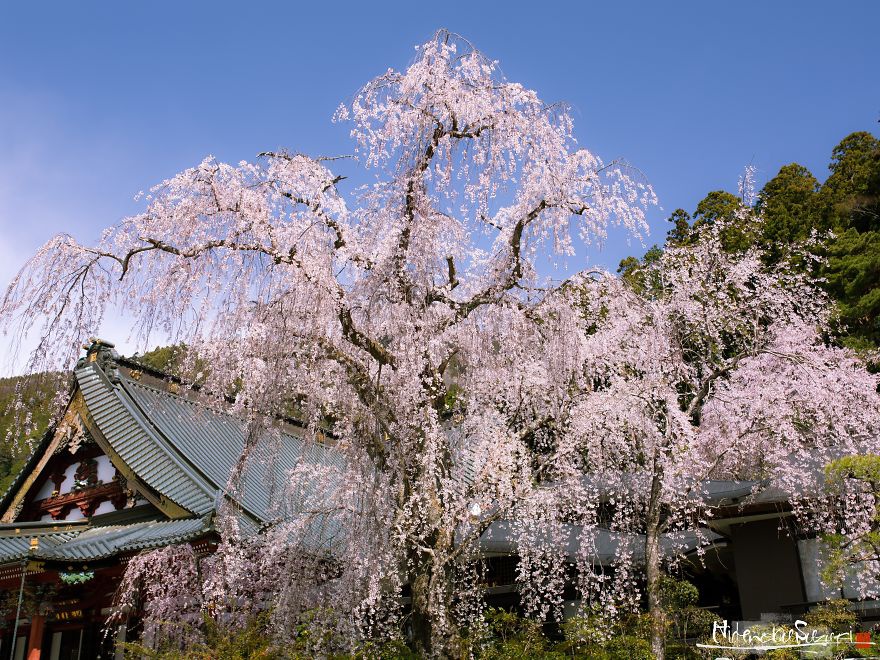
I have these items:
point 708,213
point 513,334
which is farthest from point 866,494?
point 708,213

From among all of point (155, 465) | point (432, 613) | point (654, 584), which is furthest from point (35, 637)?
point (654, 584)

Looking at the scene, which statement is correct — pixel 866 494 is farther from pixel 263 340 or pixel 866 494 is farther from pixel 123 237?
pixel 123 237

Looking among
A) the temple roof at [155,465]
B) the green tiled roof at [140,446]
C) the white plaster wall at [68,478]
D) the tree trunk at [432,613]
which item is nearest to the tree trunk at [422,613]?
the tree trunk at [432,613]

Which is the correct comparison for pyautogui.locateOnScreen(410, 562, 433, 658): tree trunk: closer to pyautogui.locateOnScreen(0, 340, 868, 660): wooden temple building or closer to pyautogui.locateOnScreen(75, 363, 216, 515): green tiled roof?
pyautogui.locateOnScreen(0, 340, 868, 660): wooden temple building

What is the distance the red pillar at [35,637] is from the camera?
10406mm

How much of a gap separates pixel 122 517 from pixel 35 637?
2.01 m

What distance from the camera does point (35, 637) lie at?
10.6 metres

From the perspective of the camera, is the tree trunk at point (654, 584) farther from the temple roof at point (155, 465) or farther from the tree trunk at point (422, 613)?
the temple roof at point (155, 465)

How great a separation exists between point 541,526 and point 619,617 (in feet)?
7.01

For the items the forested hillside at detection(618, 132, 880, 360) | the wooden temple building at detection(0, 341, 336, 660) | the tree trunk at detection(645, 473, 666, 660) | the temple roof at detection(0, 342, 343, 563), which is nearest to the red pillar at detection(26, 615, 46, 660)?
the wooden temple building at detection(0, 341, 336, 660)

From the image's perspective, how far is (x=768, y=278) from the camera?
1232cm

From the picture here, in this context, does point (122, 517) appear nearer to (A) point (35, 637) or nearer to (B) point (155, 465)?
(B) point (155, 465)

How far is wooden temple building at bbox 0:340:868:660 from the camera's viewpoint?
10.2 meters

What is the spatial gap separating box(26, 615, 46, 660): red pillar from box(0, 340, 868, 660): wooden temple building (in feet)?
0.05
